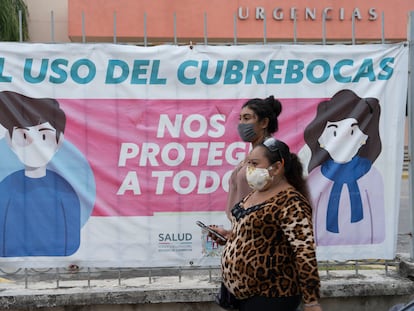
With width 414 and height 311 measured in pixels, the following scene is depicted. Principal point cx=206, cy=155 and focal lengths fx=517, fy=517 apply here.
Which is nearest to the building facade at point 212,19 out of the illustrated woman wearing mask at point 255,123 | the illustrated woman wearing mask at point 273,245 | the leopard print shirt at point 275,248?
the illustrated woman wearing mask at point 255,123

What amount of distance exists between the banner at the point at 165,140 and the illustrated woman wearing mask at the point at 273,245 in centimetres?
130

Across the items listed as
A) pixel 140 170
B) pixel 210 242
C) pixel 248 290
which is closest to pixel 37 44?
pixel 140 170

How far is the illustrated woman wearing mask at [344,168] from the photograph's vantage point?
4.08 meters

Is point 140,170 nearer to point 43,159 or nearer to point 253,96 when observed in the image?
point 43,159

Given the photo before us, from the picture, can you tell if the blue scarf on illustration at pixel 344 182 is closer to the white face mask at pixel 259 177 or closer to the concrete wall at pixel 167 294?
the concrete wall at pixel 167 294

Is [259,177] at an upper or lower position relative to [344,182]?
upper

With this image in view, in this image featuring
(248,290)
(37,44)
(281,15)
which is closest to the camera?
(248,290)

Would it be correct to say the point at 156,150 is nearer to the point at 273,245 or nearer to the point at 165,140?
the point at 165,140

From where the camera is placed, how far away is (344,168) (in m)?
4.11

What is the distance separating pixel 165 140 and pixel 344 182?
1.46m

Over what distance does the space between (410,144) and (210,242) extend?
176cm

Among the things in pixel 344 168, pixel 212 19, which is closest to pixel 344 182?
pixel 344 168

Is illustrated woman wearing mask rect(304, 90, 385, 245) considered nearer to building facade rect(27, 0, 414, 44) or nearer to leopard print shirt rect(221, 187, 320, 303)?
leopard print shirt rect(221, 187, 320, 303)

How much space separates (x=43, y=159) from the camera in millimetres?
3871
